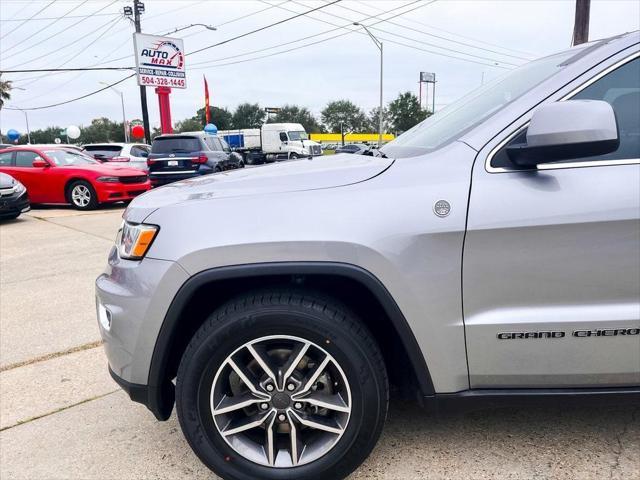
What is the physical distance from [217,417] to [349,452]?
0.54 meters

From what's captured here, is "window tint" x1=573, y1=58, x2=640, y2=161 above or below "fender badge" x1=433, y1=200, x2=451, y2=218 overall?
above

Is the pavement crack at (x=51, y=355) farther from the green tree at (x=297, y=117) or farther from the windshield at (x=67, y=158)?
the green tree at (x=297, y=117)

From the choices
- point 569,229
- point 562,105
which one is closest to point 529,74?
point 562,105

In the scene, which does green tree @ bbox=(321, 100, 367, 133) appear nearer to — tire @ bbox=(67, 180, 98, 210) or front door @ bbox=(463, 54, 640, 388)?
tire @ bbox=(67, 180, 98, 210)

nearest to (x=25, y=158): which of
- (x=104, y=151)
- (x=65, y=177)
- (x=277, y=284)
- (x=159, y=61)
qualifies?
(x=65, y=177)

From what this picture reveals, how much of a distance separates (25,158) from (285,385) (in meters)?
11.3

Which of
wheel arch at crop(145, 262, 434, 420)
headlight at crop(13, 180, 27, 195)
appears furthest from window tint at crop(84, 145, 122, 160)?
wheel arch at crop(145, 262, 434, 420)

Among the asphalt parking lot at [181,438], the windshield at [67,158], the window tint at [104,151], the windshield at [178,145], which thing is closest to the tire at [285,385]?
the asphalt parking lot at [181,438]

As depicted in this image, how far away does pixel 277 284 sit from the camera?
6.31ft

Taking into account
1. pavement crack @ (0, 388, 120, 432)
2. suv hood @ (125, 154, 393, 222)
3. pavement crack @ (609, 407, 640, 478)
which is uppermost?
suv hood @ (125, 154, 393, 222)

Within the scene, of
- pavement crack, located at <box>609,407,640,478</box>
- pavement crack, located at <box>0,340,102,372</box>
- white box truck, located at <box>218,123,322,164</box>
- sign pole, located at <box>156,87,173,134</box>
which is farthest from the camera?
white box truck, located at <box>218,123,322,164</box>

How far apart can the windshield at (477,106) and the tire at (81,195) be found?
32.2 feet

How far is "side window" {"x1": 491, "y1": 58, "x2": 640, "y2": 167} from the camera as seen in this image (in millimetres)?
1757

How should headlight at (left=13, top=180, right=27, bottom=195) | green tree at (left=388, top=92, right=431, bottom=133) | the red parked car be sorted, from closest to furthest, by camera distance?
1. headlight at (left=13, top=180, right=27, bottom=195)
2. the red parked car
3. green tree at (left=388, top=92, right=431, bottom=133)
